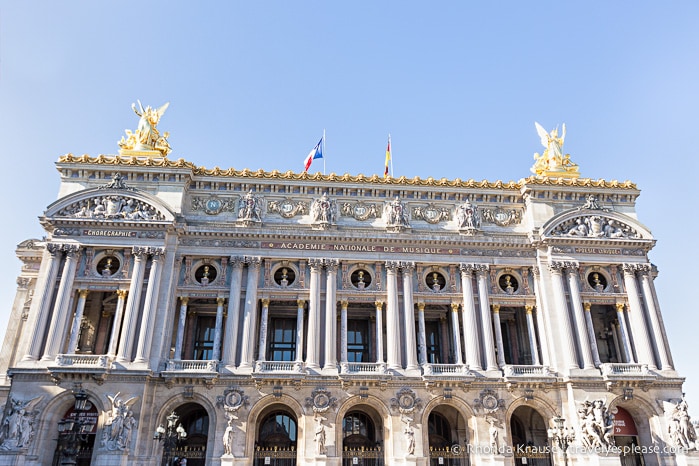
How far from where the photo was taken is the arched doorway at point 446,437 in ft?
109

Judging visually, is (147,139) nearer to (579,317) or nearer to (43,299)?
(43,299)

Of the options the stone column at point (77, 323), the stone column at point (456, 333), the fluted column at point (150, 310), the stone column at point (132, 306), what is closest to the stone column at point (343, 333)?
the stone column at point (456, 333)

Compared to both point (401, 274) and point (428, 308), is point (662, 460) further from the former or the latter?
point (401, 274)

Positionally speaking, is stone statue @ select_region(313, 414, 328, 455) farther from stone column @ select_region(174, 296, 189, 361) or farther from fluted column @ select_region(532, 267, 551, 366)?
fluted column @ select_region(532, 267, 551, 366)

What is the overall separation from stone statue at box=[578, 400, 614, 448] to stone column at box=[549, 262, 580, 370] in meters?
2.50

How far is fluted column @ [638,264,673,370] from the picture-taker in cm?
3497

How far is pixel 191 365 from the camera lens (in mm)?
33125

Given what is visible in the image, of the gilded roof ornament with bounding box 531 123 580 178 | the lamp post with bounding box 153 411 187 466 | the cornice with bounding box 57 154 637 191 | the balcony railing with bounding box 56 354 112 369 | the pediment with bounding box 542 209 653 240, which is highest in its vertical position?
the gilded roof ornament with bounding box 531 123 580 178

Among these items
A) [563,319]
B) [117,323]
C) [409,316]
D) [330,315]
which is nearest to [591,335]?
[563,319]

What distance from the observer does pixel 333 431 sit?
32.2m

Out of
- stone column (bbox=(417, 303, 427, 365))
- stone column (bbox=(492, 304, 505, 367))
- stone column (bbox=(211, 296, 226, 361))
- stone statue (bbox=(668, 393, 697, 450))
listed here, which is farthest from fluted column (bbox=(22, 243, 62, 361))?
stone statue (bbox=(668, 393, 697, 450))

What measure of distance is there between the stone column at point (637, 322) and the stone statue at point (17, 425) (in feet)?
116

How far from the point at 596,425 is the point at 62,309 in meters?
31.7

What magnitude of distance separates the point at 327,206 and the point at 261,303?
7726 mm
